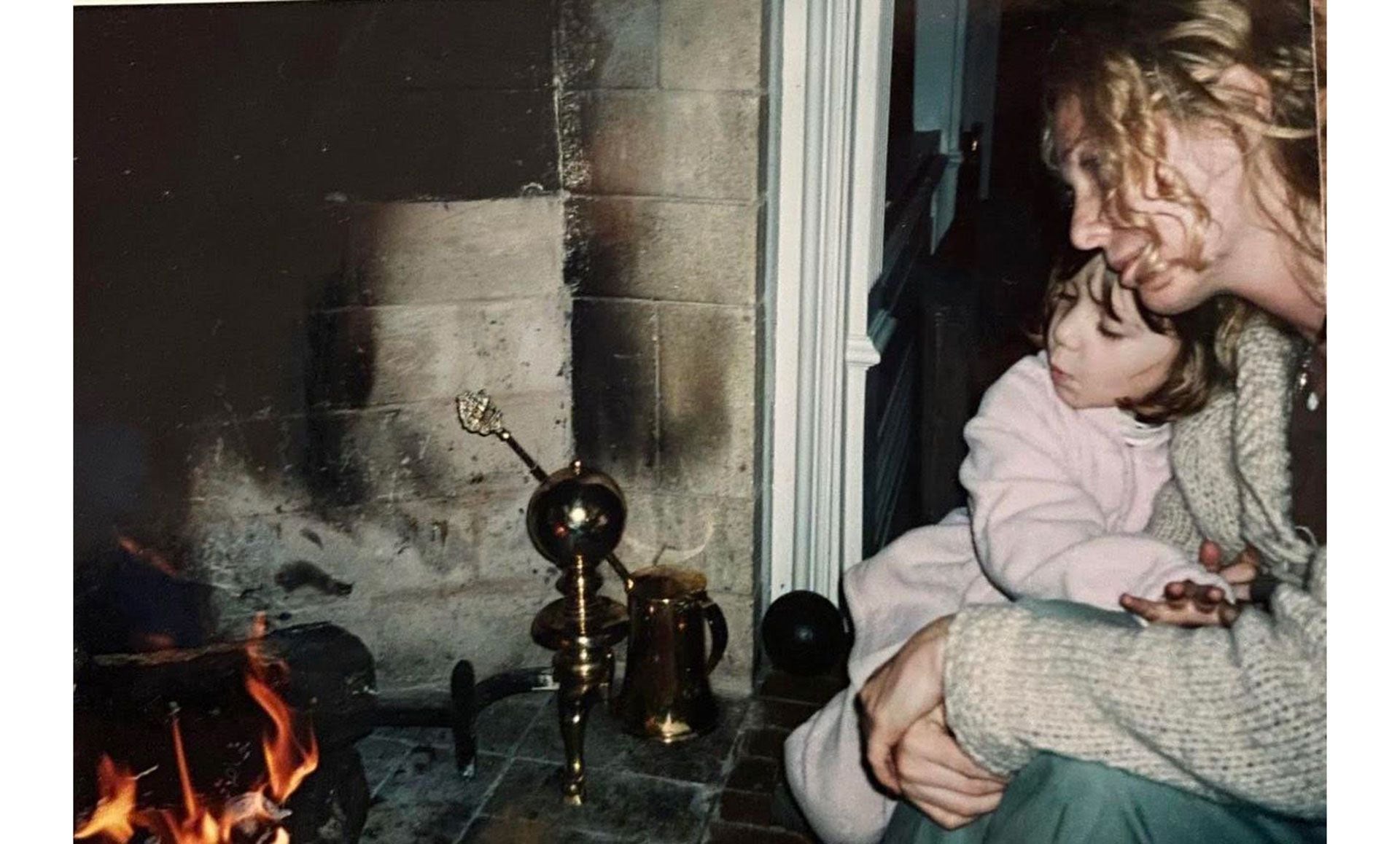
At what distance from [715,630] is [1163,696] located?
117 centimetres

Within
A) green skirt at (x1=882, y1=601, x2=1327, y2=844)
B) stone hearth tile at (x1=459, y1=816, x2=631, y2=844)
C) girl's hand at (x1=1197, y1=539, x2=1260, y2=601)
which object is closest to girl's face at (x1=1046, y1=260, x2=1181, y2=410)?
girl's hand at (x1=1197, y1=539, x2=1260, y2=601)

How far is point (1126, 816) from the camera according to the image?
3.99 ft

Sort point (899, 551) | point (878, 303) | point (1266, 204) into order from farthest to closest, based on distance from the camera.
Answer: point (878, 303), point (899, 551), point (1266, 204)

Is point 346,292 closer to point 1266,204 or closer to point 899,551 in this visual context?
point 899,551

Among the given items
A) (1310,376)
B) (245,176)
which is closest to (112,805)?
(245,176)

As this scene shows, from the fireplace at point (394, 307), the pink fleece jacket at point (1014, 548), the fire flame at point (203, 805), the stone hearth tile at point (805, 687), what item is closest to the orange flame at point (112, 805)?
the fire flame at point (203, 805)

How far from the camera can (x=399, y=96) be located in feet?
6.87

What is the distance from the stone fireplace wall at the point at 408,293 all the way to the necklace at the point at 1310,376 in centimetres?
103

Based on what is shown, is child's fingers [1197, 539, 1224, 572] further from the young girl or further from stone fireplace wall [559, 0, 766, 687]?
stone fireplace wall [559, 0, 766, 687]

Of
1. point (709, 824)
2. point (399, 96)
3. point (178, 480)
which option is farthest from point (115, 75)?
point (709, 824)

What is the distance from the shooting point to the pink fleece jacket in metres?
1.53

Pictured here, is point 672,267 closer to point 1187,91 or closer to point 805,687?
point 805,687

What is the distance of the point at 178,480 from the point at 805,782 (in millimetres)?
1233

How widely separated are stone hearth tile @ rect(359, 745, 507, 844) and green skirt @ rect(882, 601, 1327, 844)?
1.15 meters
